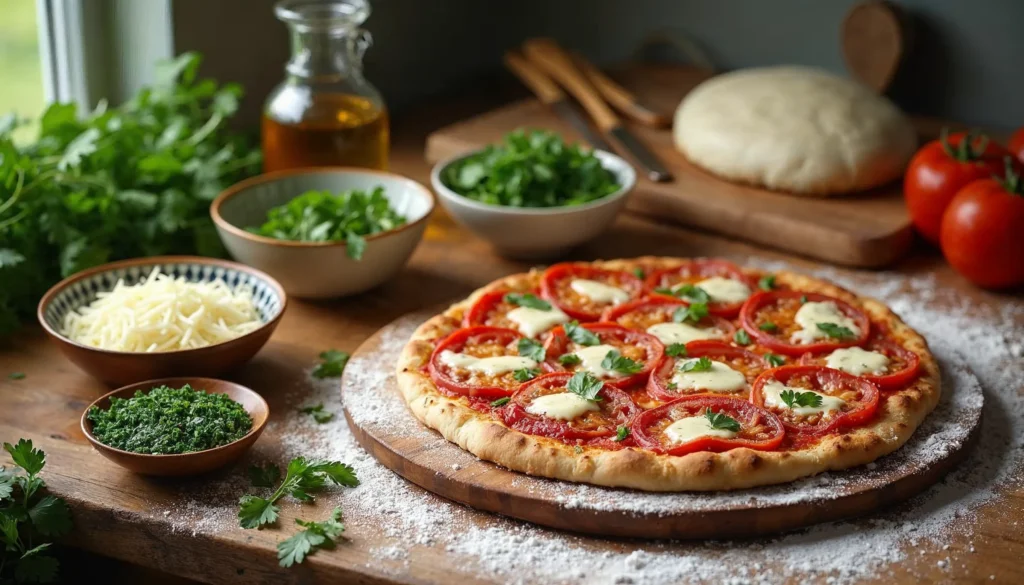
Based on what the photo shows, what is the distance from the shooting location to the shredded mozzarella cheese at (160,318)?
2670 mm

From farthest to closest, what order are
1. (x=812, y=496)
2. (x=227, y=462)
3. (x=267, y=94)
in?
(x=267, y=94) < (x=227, y=462) < (x=812, y=496)

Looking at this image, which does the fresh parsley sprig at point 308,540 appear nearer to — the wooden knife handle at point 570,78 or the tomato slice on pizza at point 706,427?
the tomato slice on pizza at point 706,427

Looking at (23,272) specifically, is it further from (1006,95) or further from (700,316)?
(1006,95)

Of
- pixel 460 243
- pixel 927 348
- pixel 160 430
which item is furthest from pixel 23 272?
pixel 927 348

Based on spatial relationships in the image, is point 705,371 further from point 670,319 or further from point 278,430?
point 278,430

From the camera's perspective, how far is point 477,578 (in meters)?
2.11

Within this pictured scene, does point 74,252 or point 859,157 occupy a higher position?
point 859,157

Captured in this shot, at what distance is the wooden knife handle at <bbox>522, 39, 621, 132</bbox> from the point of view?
4.26m

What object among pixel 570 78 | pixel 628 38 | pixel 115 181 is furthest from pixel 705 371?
pixel 628 38

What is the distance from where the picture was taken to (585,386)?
2.54 m

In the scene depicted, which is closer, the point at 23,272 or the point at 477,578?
the point at 477,578

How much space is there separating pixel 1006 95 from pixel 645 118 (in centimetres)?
142

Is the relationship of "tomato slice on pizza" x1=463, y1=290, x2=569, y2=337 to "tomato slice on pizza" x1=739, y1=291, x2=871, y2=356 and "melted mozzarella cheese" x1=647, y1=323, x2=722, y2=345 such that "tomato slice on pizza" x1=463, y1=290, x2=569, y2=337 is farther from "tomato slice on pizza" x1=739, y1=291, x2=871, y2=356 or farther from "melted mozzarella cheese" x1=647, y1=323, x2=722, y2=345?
"tomato slice on pizza" x1=739, y1=291, x2=871, y2=356

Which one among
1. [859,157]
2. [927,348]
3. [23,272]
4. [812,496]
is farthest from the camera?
[859,157]
